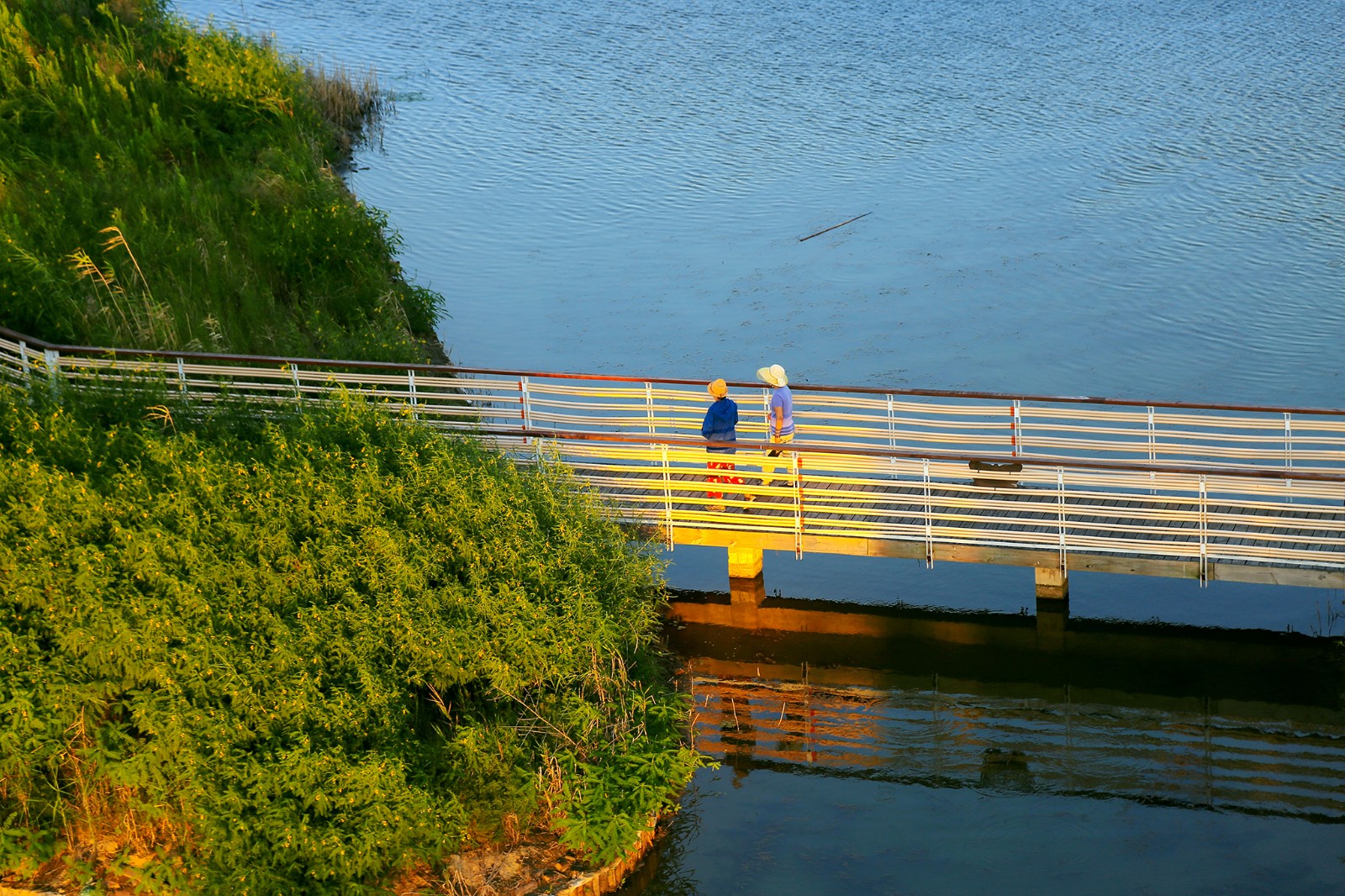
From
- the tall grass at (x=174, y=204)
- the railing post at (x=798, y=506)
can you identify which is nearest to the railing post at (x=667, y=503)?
the railing post at (x=798, y=506)

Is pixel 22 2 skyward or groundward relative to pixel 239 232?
skyward

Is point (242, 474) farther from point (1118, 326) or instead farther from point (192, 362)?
point (1118, 326)

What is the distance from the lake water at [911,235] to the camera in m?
13.1

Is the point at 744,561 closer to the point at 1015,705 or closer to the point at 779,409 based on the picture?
the point at 779,409

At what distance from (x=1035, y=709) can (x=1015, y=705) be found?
0.20 meters

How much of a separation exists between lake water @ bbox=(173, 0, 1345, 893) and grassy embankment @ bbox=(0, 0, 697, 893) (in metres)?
1.64

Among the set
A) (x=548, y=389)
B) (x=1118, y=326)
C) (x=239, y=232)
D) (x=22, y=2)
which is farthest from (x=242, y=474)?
(x=22, y=2)

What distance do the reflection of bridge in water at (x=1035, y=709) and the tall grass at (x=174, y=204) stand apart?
29.6 ft

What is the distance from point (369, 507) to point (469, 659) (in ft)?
6.19

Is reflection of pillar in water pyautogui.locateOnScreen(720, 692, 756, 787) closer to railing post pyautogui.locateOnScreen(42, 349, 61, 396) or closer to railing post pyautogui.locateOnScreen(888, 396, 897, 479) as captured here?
railing post pyautogui.locateOnScreen(888, 396, 897, 479)

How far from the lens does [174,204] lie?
2545 cm

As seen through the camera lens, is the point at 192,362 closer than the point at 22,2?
Yes

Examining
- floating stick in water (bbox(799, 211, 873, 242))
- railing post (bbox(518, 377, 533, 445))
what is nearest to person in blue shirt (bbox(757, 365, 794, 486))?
railing post (bbox(518, 377, 533, 445))

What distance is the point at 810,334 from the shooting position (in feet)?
88.9
